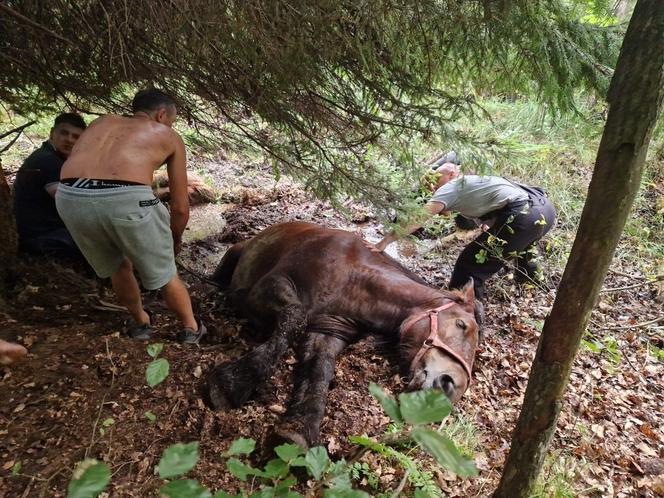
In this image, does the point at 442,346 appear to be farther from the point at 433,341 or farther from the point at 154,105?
the point at 154,105

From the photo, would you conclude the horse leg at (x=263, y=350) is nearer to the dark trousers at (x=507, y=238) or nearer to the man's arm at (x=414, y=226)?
the man's arm at (x=414, y=226)

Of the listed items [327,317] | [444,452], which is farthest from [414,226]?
[444,452]

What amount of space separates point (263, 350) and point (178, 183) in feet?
5.38

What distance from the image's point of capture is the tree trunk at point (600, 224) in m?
1.52

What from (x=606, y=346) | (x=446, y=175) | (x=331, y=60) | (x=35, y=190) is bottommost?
(x=606, y=346)

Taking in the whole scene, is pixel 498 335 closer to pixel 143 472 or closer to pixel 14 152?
pixel 143 472

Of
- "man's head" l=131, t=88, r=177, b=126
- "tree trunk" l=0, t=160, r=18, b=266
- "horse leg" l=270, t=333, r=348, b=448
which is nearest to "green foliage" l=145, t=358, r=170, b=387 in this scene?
"horse leg" l=270, t=333, r=348, b=448

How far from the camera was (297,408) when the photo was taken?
3.27 metres

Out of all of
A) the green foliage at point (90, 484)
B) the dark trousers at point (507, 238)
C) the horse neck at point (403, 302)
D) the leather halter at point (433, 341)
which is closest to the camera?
the green foliage at point (90, 484)

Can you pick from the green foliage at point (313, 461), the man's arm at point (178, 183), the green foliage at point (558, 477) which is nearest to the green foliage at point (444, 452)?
the green foliage at point (313, 461)

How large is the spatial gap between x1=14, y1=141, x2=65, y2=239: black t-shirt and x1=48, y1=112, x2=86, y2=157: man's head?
17 centimetres

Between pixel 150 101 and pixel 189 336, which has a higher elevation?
pixel 150 101

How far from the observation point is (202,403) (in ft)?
10.6

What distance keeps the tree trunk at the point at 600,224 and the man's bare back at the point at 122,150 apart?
3.05 meters
